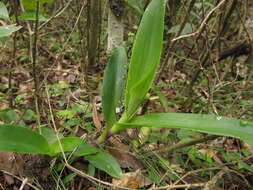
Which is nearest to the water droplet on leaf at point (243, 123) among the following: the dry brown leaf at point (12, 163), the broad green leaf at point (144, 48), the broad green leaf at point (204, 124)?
the broad green leaf at point (204, 124)

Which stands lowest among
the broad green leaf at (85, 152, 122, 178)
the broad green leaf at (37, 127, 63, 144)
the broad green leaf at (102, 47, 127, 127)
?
the broad green leaf at (85, 152, 122, 178)

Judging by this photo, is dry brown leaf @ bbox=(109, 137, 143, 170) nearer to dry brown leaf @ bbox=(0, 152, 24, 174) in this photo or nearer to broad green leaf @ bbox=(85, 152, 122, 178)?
broad green leaf @ bbox=(85, 152, 122, 178)

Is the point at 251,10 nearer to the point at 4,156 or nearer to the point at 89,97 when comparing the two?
the point at 89,97

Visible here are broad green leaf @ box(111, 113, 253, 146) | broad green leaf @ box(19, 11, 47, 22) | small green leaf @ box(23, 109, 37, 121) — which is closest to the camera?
broad green leaf @ box(111, 113, 253, 146)

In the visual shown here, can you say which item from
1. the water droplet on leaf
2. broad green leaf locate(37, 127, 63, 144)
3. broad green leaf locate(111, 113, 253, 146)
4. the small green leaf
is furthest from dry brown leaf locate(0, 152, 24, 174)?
the water droplet on leaf

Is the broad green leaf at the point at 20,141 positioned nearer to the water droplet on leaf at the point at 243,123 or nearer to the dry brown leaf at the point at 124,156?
the dry brown leaf at the point at 124,156

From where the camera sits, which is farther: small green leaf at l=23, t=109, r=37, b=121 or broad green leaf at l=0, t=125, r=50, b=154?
small green leaf at l=23, t=109, r=37, b=121

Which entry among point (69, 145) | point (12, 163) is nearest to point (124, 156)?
point (69, 145)
